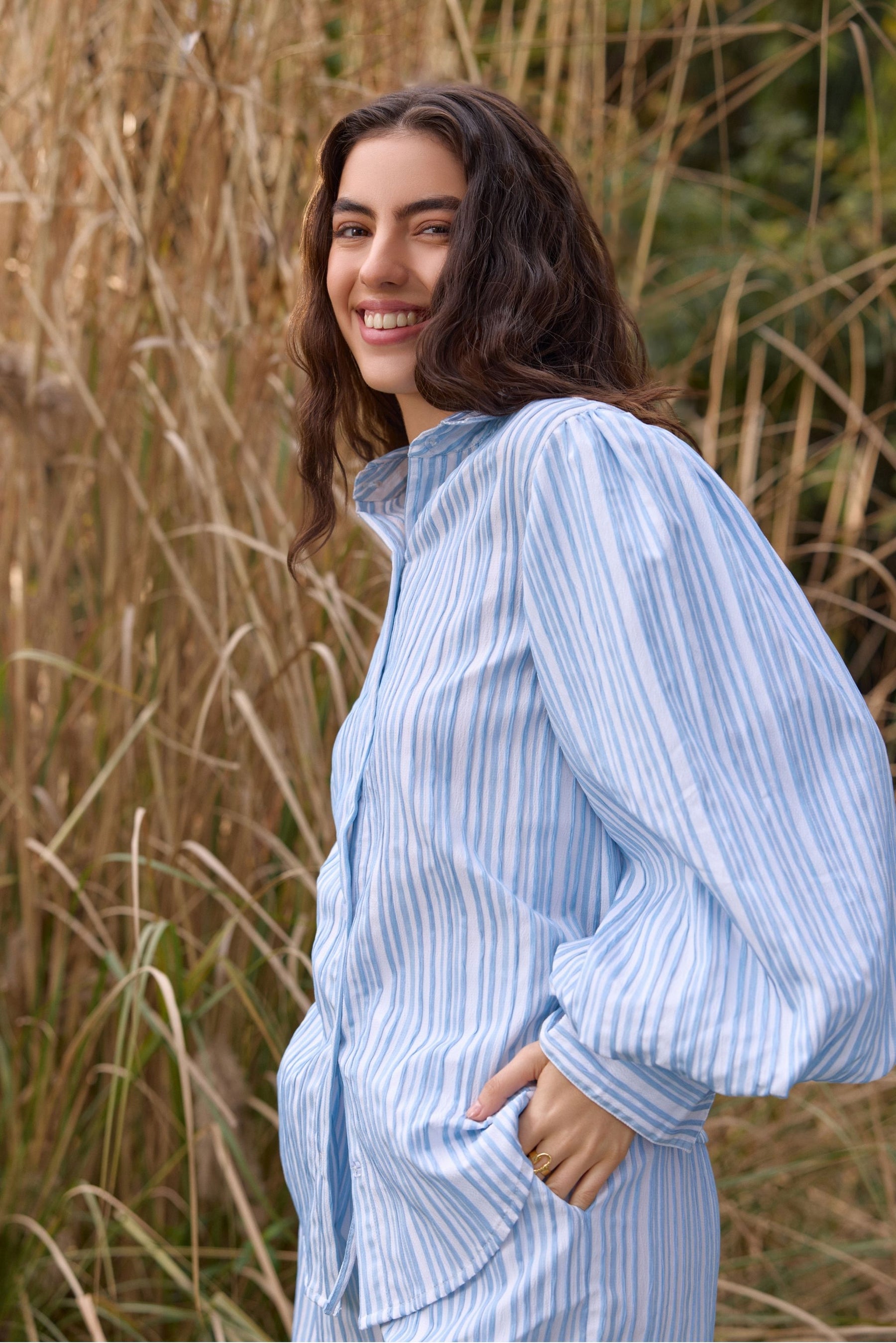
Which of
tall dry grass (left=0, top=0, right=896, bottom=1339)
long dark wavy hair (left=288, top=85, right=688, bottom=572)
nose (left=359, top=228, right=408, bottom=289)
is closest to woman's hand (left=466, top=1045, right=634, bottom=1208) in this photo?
long dark wavy hair (left=288, top=85, right=688, bottom=572)

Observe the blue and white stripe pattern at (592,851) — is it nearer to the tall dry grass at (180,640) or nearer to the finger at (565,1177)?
the finger at (565,1177)

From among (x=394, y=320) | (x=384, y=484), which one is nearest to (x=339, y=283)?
(x=394, y=320)

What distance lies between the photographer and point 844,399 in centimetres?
187

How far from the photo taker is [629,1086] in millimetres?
772

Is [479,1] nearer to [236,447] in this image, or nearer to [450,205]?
[236,447]

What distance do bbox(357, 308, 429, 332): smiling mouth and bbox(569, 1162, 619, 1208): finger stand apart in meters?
0.59

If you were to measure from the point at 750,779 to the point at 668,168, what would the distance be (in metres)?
1.36

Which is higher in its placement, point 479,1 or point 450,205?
point 479,1

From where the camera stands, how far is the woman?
0.74 metres

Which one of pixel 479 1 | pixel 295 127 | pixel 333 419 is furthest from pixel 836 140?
pixel 333 419

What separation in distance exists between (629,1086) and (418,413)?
53 cm

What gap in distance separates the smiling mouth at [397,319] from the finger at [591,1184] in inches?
23.3

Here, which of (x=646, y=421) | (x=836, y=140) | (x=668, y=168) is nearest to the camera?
(x=646, y=421)

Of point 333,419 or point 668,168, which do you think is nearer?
point 333,419
